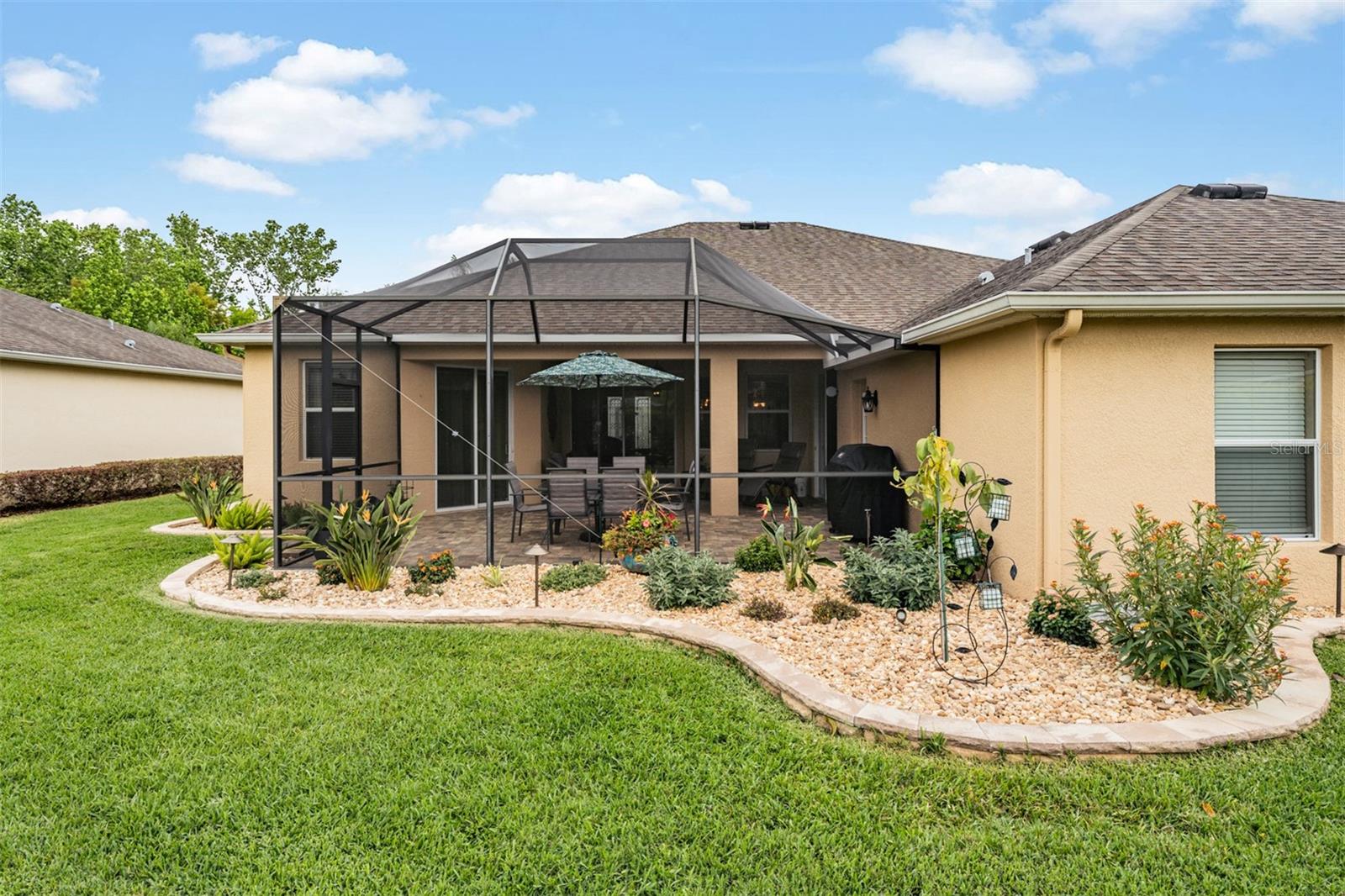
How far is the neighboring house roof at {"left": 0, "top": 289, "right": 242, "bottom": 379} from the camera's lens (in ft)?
40.7

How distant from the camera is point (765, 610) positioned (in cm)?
515

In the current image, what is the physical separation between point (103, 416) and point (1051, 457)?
1671 centimetres

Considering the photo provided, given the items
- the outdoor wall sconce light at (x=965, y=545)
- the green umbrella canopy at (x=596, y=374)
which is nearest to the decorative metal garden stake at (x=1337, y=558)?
the outdoor wall sconce light at (x=965, y=545)

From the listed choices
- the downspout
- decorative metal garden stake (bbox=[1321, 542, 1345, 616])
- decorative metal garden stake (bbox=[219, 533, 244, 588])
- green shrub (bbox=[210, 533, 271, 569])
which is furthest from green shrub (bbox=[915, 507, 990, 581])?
green shrub (bbox=[210, 533, 271, 569])

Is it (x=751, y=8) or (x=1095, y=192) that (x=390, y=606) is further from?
(x=1095, y=192)

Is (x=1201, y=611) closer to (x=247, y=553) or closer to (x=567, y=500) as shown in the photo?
(x=567, y=500)

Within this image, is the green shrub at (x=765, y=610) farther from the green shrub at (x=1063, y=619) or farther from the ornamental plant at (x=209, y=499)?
the ornamental plant at (x=209, y=499)

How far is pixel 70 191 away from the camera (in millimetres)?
29141

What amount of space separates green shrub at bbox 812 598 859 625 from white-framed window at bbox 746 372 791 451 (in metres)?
8.02

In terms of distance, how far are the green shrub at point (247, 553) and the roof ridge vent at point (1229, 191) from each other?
10718 mm

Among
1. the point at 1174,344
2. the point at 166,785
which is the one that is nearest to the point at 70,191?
the point at 166,785

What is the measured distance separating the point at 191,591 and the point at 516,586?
2.84 metres

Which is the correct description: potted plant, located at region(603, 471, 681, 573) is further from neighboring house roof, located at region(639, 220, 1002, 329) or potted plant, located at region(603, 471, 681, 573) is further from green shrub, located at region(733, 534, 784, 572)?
neighboring house roof, located at region(639, 220, 1002, 329)

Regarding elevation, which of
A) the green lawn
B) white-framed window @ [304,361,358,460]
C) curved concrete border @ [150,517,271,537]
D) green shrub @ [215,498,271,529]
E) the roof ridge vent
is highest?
the roof ridge vent
